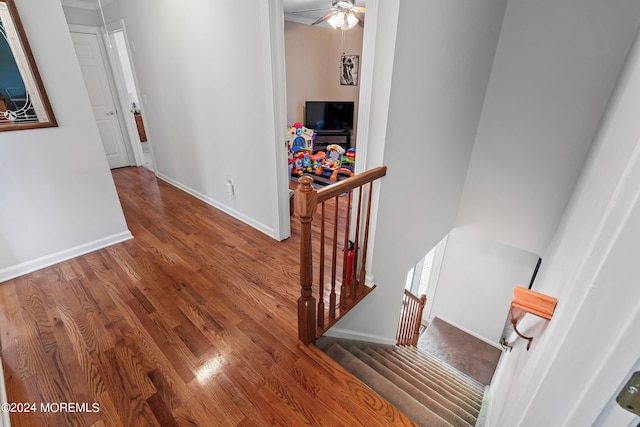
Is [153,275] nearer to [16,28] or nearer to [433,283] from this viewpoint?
[16,28]

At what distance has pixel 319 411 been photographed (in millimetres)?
1313

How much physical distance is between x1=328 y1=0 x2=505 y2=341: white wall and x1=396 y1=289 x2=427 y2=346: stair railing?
773mm

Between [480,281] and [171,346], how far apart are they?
420 cm

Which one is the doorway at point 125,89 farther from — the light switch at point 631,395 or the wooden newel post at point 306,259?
the light switch at point 631,395

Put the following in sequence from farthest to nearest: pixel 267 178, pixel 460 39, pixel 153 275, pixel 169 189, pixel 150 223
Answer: pixel 169 189
pixel 150 223
pixel 267 178
pixel 153 275
pixel 460 39

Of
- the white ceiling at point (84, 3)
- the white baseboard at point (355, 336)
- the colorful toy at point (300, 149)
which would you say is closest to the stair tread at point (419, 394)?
the white baseboard at point (355, 336)

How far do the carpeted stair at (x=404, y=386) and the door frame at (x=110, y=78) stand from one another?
4549mm

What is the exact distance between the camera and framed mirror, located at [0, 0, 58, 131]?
181 centimetres

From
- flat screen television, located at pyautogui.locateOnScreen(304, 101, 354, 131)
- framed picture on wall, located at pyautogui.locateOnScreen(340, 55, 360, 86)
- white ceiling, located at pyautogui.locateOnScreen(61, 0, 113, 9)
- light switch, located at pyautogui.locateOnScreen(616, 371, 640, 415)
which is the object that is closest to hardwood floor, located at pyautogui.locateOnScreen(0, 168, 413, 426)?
light switch, located at pyautogui.locateOnScreen(616, 371, 640, 415)

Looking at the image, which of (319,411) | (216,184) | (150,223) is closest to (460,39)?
(319,411)

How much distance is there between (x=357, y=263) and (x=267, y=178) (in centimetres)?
114

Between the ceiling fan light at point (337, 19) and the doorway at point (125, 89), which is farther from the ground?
the ceiling fan light at point (337, 19)

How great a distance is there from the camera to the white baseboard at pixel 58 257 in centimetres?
212

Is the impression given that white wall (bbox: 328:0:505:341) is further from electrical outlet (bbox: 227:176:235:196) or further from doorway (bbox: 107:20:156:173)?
doorway (bbox: 107:20:156:173)
